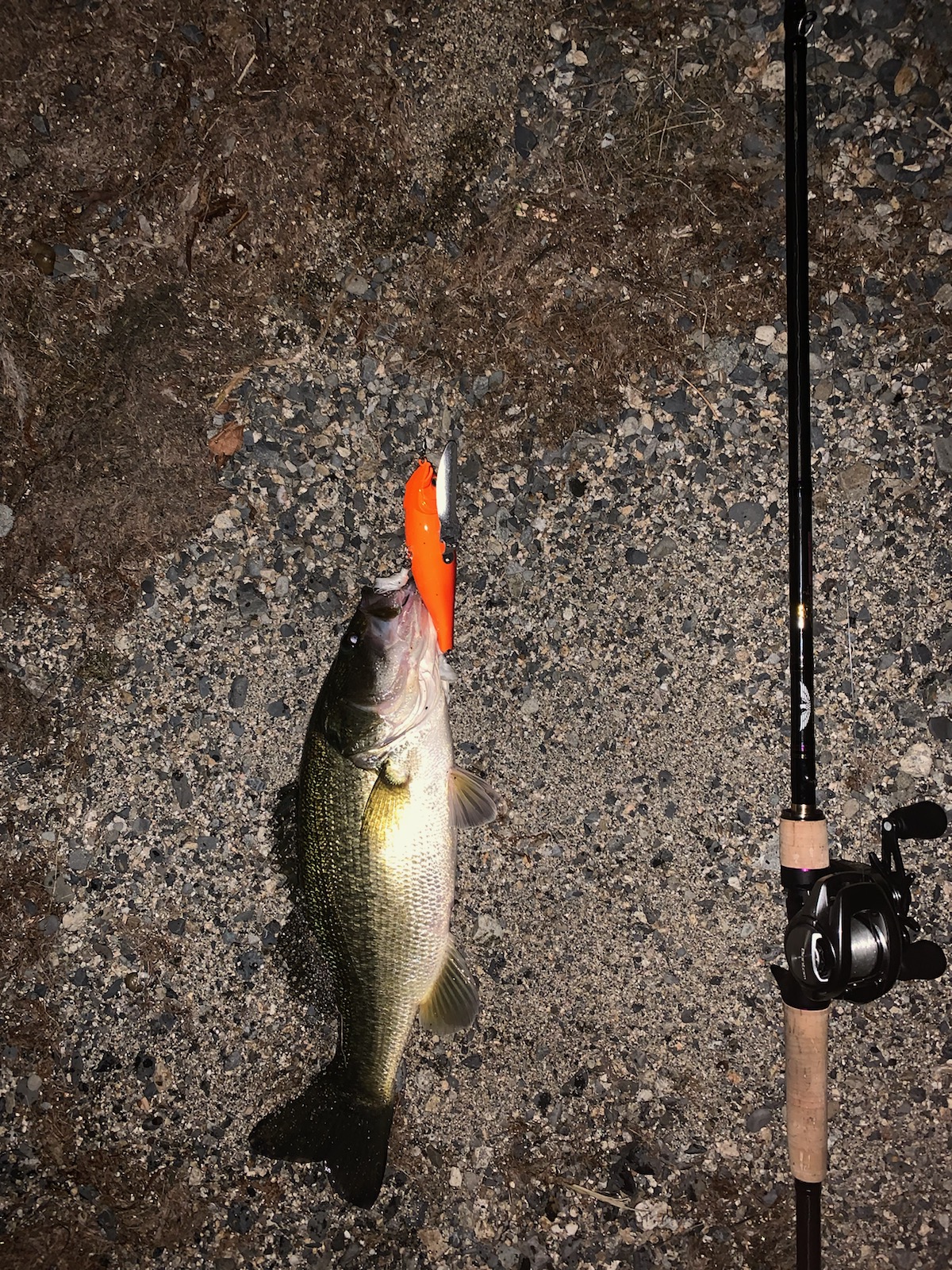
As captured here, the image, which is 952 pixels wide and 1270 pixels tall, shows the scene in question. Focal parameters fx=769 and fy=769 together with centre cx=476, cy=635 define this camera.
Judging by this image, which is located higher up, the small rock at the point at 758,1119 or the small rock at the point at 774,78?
the small rock at the point at 774,78

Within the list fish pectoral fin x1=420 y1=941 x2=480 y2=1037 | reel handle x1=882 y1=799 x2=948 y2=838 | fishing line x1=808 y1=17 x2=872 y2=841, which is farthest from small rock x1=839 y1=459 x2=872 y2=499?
fish pectoral fin x1=420 y1=941 x2=480 y2=1037

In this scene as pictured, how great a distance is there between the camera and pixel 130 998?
271cm

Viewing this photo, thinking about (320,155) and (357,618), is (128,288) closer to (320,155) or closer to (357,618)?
(320,155)

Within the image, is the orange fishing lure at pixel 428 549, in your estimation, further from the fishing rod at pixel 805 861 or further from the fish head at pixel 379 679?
the fishing rod at pixel 805 861

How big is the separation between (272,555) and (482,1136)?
2.14 metres

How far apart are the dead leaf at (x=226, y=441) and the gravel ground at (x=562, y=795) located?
3 centimetres

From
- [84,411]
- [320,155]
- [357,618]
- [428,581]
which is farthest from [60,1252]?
[320,155]

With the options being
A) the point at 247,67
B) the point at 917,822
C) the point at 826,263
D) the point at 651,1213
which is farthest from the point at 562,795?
the point at 247,67

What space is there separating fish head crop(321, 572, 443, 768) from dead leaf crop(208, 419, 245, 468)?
86cm

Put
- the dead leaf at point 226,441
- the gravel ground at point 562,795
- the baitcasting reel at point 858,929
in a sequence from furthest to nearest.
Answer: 1. the dead leaf at point 226,441
2. the gravel ground at point 562,795
3. the baitcasting reel at point 858,929

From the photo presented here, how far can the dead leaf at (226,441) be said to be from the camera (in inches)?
107

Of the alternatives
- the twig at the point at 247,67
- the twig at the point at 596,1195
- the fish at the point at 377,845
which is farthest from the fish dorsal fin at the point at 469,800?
the twig at the point at 247,67

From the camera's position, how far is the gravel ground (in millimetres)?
2543

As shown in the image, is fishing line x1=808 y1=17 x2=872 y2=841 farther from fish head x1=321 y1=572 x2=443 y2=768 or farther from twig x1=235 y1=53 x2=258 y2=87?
twig x1=235 y1=53 x2=258 y2=87
